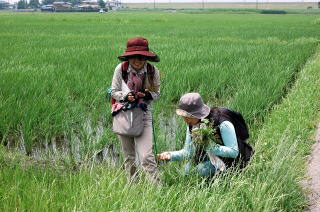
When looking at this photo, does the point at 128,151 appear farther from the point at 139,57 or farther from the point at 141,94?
the point at 139,57

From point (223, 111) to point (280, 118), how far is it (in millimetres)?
1829

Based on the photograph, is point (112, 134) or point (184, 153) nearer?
point (184, 153)

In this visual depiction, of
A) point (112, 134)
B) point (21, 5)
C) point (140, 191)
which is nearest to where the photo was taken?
point (140, 191)

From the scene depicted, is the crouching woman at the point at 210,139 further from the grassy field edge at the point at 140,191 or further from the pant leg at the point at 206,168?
the grassy field edge at the point at 140,191

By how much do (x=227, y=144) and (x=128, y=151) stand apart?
69 cm

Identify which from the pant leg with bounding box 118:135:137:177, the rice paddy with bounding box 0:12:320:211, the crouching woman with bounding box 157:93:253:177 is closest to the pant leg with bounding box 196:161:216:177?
the crouching woman with bounding box 157:93:253:177

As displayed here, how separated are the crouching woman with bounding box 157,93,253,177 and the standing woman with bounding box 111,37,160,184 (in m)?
0.21

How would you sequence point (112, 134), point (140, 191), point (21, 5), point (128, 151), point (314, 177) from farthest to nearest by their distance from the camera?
point (21, 5) → point (112, 134) → point (314, 177) → point (128, 151) → point (140, 191)

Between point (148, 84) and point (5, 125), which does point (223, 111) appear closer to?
point (148, 84)

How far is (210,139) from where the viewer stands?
2350 millimetres

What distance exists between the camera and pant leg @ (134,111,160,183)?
2.54 m

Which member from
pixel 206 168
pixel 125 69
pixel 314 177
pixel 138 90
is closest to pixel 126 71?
pixel 125 69

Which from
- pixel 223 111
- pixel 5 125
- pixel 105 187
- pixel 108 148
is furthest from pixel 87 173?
pixel 5 125

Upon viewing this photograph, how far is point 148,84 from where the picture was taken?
269 centimetres
